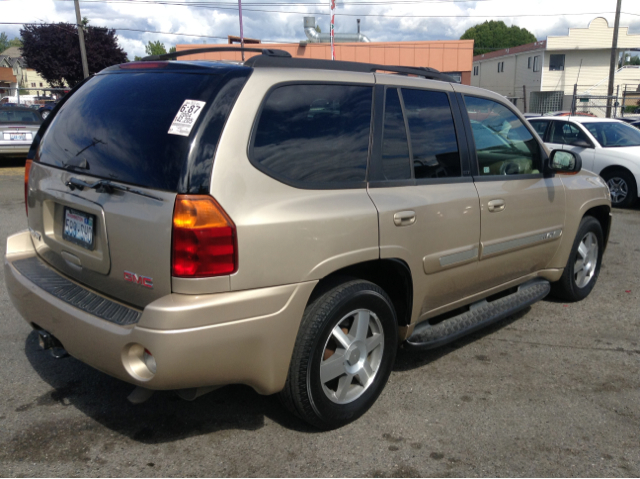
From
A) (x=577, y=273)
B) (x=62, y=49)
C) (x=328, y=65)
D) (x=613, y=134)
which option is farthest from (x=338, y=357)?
(x=62, y=49)

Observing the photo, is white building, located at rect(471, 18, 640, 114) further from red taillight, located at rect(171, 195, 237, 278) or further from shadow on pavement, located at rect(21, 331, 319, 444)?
red taillight, located at rect(171, 195, 237, 278)

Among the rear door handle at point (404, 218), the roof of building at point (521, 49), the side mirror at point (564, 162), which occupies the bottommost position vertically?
the rear door handle at point (404, 218)

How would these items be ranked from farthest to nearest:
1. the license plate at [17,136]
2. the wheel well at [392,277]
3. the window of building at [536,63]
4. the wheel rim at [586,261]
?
the window of building at [536,63] < the license plate at [17,136] < the wheel rim at [586,261] < the wheel well at [392,277]

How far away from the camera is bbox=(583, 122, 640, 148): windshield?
10.4 meters

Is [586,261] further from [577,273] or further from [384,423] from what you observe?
[384,423]

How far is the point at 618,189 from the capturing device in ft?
34.0

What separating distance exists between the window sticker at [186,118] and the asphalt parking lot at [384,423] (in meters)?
1.57

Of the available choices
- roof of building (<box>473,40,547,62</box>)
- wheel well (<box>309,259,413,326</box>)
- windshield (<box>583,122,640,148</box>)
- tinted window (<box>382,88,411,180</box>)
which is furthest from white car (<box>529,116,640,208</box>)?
roof of building (<box>473,40,547,62</box>)

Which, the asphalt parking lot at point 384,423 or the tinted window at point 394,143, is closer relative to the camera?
the asphalt parking lot at point 384,423

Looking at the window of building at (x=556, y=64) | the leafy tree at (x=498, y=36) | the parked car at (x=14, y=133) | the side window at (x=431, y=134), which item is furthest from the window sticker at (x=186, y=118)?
the leafy tree at (x=498, y=36)

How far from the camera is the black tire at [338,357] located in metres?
2.77

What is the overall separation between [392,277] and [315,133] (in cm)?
101

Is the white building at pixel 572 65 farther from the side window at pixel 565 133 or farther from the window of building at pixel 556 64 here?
the side window at pixel 565 133

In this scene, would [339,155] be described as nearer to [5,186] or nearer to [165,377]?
[165,377]
